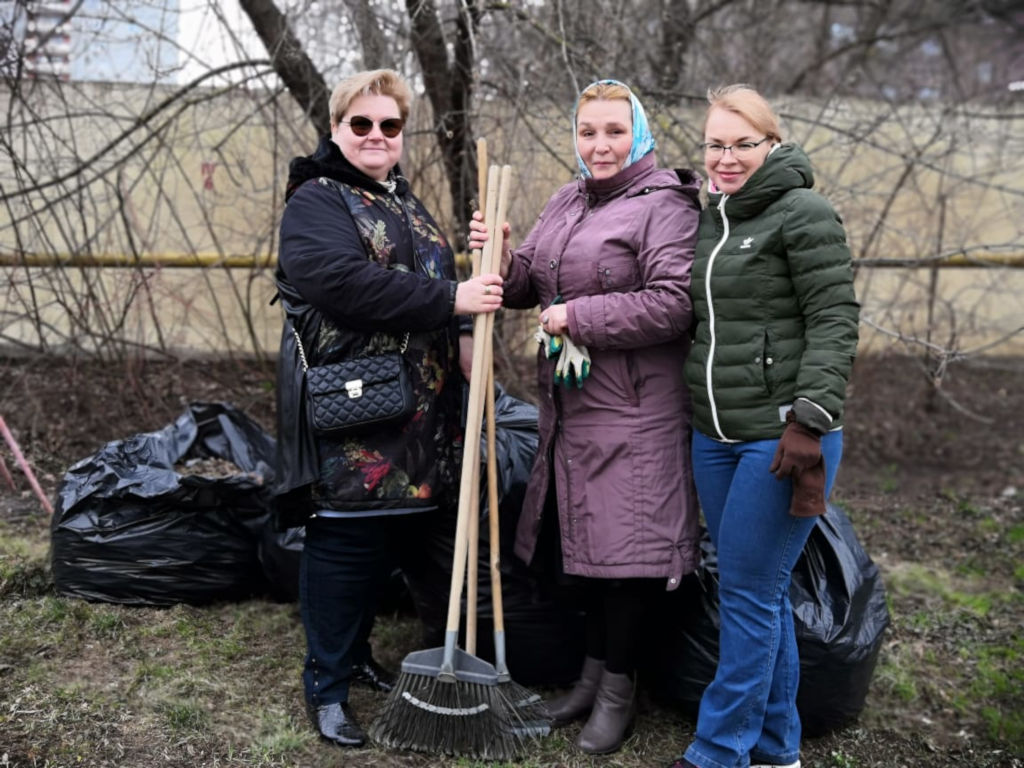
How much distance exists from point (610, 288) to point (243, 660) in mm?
1710

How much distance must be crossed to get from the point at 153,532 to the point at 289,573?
479 millimetres

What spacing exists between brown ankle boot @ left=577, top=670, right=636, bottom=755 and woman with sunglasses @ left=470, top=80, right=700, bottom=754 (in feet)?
0.61

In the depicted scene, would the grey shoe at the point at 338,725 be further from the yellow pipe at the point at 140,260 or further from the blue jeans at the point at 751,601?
the yellow pipe at the point at 140,260

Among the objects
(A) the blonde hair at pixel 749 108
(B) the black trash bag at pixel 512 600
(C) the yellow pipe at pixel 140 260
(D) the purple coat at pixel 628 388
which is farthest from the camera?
(C) the yellow pipe at pixel 140 260

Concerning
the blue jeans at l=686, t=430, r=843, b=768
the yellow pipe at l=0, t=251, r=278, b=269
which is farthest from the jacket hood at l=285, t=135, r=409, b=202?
the yellow pipe at l=0, t=251, r=278, b=269

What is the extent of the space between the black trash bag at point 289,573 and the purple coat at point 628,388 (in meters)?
1.01

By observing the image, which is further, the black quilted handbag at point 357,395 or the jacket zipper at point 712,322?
the black quilted handbag at point 357,395

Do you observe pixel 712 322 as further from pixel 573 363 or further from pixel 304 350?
pixel 304 350

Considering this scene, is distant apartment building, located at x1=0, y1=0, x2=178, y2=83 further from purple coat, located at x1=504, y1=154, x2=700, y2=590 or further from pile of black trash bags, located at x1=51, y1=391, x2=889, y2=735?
purple coat, located at x1=504, y1=154, x2=700, y2=590

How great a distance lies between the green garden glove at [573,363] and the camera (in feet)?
8.24

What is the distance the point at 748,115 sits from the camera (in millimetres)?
2283

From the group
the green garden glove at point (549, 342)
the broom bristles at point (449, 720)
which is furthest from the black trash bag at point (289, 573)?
the green garden glove at point (549, 342)

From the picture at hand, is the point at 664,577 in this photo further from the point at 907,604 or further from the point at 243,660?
the point at 907,604

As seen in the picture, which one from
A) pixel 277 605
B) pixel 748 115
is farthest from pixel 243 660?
pixel 748 115
